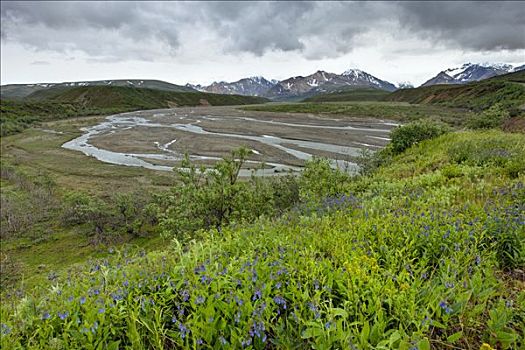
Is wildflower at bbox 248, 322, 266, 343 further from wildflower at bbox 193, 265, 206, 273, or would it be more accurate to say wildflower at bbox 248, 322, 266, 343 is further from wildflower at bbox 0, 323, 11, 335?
wildflower at bbox 0, 323, 11, 335

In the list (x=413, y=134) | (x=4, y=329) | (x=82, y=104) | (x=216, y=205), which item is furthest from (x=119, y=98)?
(x=4, y=329)

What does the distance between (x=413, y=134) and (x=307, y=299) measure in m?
17.6

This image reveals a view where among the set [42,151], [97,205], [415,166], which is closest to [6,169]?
[42,151]

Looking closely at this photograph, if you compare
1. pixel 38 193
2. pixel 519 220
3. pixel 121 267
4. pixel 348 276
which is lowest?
pixel 38 193

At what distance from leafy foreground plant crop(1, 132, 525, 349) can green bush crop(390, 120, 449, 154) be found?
14.9 m

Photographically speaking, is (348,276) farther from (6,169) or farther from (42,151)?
(42,151)

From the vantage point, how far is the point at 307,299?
2.82 meters

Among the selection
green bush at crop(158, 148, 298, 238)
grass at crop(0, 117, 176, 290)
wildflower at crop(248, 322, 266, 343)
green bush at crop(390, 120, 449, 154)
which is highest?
green bush at crop(390, 120, 449, 154)

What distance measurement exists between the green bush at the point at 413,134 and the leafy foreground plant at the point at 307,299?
14.9m

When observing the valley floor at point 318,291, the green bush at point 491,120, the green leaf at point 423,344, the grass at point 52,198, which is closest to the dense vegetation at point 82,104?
the grass at point 52,198

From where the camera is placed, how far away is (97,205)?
23.4m

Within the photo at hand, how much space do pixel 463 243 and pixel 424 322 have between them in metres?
1.58

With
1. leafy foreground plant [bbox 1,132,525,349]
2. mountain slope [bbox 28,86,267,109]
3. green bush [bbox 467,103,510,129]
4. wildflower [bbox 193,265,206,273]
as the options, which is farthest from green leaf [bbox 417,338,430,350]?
mountain slope [bbox 28,86,267,109]

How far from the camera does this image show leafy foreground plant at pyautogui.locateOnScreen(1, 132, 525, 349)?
2551 mm
